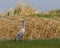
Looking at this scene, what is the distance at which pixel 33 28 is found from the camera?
23047mm

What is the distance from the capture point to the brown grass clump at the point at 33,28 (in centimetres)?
2223

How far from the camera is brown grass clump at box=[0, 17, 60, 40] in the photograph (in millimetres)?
22234

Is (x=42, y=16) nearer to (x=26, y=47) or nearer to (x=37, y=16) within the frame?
(x=37, y=16)

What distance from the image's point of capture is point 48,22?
927 inches

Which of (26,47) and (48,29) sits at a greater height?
(26,47)

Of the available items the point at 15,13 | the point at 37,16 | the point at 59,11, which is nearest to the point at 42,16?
the point at 37,16

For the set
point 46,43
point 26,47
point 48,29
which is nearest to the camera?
point 26,47

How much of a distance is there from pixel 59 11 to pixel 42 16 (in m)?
4.41

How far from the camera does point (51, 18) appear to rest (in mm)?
24469

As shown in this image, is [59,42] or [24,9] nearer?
[59,42]

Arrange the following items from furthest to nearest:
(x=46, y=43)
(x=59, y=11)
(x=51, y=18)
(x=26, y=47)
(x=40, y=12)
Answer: (x=59, y=11) → (x=40, y=12) → (x=51, y=18) → (x=46, y=43) → (x=26, y=47)

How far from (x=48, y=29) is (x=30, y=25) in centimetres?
143

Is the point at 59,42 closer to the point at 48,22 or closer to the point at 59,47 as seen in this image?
the point at 59,47

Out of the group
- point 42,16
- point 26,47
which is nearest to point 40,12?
point 42,16
